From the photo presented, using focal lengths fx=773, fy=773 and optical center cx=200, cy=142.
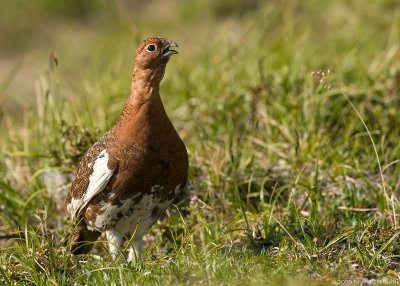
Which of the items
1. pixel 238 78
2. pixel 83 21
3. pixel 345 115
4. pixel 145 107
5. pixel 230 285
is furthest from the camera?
pixel 83 21

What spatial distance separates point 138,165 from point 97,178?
316 mm

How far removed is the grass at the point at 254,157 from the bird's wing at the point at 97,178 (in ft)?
0.93

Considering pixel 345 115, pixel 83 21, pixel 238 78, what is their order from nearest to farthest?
1. pixel 345 115
2. pixel 238 78
3. pixel 83 21

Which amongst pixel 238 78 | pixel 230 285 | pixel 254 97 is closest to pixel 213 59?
pixel 238 78

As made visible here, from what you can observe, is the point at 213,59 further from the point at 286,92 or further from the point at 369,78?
the point at 369,78

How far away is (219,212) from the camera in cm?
568

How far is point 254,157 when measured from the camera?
6121 mm

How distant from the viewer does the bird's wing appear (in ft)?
15.8

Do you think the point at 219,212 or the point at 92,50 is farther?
the point at 92,50

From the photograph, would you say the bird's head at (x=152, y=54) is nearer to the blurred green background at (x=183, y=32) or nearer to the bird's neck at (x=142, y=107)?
the bird's neck at (x=142, y=107)

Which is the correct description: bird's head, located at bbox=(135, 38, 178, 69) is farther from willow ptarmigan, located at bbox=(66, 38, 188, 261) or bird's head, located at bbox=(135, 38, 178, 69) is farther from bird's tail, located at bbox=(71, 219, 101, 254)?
bird's tail, located at bbox=(71, 219, 101, 254)

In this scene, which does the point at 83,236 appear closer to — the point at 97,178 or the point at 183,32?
the point at 97,178

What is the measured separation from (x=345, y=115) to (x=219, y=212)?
1665 mm

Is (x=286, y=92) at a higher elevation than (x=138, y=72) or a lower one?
lower
